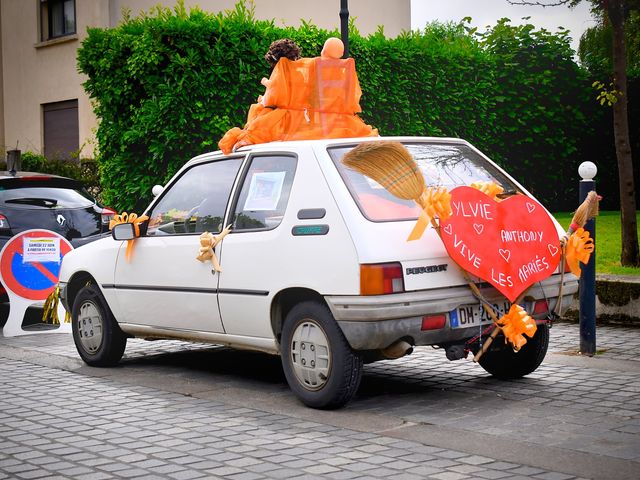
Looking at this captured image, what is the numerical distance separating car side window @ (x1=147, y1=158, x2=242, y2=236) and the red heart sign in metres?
1.88

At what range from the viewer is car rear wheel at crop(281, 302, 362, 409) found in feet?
21.0

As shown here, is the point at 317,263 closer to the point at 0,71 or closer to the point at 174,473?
the point at 174,473

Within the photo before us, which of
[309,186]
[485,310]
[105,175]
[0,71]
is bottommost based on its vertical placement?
[485,310]

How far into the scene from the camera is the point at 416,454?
17.7 feet

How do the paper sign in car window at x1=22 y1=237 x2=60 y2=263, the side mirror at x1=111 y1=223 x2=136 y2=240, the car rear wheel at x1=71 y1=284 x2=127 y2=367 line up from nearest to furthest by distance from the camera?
the side mirror at x1=111 y1=223 x2=136 y2=240 < the car rear wheel at x1=71 y1=284 x2=127 y2=367 < the paper sign in car window at x1=22 y1=237 x2=60 y2=263

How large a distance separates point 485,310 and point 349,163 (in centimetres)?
132

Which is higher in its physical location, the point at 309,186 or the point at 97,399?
the point at 309,186

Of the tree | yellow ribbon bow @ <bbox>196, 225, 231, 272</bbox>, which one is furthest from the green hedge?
yellow ribbon bow @ <bbox>196, 225, 231, 272</bbox>

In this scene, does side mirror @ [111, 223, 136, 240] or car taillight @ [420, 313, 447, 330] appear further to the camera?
side mirror @ [111, 223, 136, 240]

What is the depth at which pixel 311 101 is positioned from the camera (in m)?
8.74

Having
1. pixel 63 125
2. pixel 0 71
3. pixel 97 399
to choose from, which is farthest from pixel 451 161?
pixel 0 71

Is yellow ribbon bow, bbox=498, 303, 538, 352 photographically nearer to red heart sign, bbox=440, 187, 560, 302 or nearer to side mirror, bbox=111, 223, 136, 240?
red heart sign, bbox=440, 187, 560, 302

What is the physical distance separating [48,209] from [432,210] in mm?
6753

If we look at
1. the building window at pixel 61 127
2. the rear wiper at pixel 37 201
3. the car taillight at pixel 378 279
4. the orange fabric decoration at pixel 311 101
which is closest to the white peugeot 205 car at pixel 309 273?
the car taillight at pixel 378 279
